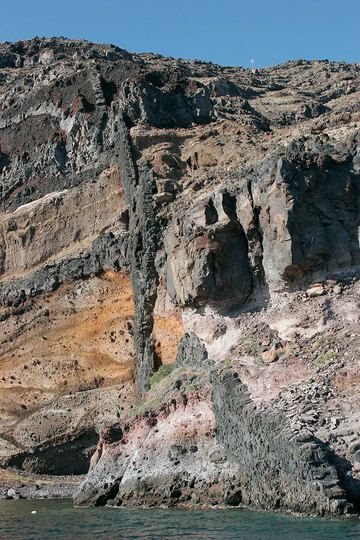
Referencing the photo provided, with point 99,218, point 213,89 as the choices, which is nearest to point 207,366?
point 99,218

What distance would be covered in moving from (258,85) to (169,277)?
42.9 meters

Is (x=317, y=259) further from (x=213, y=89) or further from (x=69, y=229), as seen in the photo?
(x=213, y=89)

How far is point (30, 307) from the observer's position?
33.3 meters

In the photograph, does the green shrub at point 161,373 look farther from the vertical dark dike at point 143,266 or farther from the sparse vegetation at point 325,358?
the sparse vegetation at point 325,358

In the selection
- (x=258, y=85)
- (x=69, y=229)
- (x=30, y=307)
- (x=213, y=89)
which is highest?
(x=258, y=85)

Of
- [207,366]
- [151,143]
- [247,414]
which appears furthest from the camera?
[151,143]

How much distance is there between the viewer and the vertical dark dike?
28.0m

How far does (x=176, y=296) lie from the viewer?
25312mm

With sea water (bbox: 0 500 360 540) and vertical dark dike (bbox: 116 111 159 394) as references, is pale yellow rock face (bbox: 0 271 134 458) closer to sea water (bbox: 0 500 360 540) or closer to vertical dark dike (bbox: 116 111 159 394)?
vertical dark dike (bbox: 116 111 159 394)

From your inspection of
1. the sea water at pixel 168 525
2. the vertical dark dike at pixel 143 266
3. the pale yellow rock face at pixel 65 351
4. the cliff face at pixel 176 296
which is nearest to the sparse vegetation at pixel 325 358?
the cliff face at pixel 176 296

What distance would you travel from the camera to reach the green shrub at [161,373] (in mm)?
26013

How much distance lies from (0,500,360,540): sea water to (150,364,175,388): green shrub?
19.6ft

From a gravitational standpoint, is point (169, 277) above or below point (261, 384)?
above

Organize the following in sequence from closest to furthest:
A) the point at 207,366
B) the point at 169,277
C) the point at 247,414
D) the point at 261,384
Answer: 1. the point at 247,414
2. the point at 261,384
3. the point at 207,366
4. the point at 169,277
